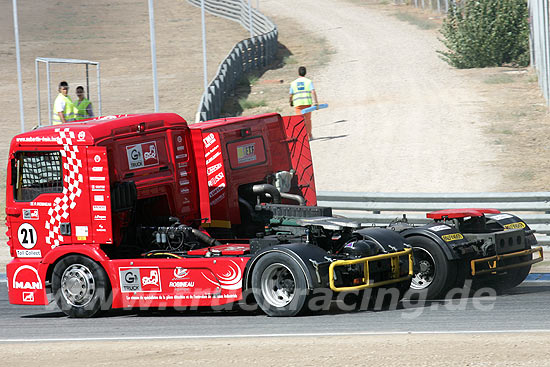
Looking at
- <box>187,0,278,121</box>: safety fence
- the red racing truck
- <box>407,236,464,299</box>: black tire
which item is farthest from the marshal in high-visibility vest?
<box>407,236,464,299</box>: black tire

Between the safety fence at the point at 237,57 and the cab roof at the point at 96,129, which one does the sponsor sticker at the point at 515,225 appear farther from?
the safety fence at the point at 237,57

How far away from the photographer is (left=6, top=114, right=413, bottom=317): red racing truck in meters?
10.7

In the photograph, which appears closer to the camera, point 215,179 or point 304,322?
point 304,322

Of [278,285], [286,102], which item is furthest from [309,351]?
[286,102]

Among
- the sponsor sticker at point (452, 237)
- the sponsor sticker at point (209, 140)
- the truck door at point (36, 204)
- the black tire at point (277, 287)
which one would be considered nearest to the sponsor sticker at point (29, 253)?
the truck door at point (36, 204)

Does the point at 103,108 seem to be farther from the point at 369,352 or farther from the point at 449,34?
the point at 369,352

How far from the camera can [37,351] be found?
9.35 m

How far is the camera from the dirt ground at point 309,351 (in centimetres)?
812

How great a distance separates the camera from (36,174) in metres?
11.8

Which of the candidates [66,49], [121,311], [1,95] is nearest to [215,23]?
[66,49]

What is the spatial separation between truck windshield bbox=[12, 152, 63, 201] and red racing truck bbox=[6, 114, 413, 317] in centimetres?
1

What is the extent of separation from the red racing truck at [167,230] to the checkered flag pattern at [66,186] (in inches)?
0.5

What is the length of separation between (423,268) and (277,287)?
200cm

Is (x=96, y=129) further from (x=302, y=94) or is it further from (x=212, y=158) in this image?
(x=302, y=94)
